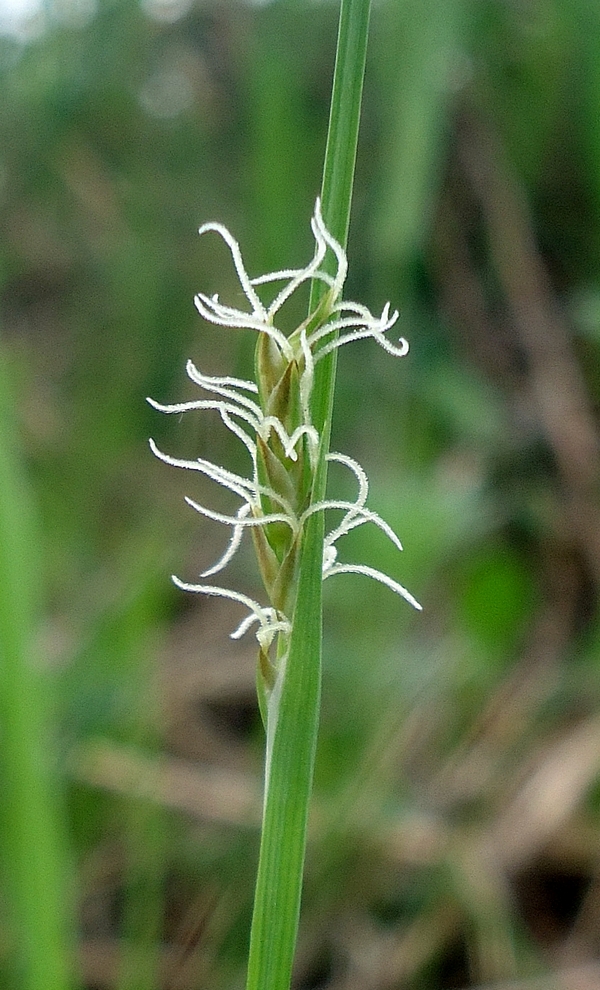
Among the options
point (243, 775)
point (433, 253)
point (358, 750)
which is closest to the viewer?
point (358, 750)

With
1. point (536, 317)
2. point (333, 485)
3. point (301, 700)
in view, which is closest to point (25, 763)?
point (301, 700)

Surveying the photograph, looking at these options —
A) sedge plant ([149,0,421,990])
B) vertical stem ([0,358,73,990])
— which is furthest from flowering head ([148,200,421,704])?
vertical stem ([0,358,73,990])

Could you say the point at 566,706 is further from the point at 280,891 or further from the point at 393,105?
the point at 280,891

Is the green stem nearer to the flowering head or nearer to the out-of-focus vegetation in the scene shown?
the flowering head

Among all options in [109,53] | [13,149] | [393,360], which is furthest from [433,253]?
[13,149]

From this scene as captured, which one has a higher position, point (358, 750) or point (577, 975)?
point (358, 750)

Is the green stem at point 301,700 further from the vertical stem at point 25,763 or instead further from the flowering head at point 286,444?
the vertical stem at point 25,763
